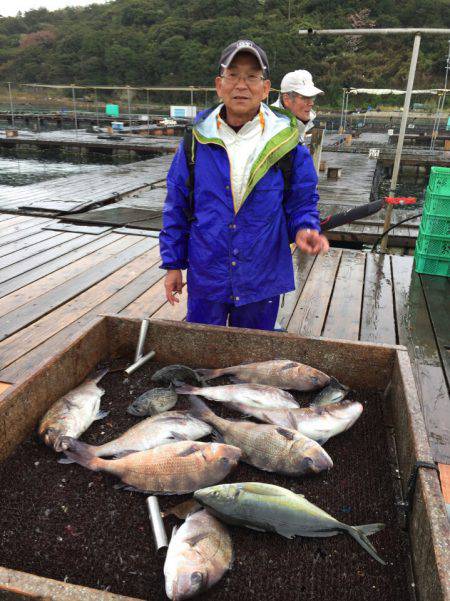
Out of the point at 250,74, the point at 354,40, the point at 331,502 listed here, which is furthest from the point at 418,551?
the point at 354,40

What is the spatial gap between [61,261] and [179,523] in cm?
450

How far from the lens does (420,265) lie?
5184 mm

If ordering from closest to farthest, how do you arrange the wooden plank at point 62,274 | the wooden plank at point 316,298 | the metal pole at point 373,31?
1. the wooden plank at point 316,298
2. the wooden plank at point 62,274
3. the metal pole at point 373,31

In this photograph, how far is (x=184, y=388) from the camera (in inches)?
77.4

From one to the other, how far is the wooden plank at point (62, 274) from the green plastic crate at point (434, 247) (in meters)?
3.60

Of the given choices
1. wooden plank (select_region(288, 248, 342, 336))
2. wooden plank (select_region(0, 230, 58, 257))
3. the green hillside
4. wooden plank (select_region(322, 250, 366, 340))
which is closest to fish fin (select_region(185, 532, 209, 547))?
wooden plank (select_region(288, 248, 342, 336))

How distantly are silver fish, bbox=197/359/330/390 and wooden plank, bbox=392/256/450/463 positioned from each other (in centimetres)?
96

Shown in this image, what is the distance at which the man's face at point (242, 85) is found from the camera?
7.07 feet

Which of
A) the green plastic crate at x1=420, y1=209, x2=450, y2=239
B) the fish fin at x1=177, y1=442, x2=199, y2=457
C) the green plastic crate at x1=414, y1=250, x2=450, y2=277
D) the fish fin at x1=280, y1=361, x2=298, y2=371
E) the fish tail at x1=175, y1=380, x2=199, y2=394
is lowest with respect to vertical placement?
the green plastic crate at x1=414, y1=250, x2=450, y2=277

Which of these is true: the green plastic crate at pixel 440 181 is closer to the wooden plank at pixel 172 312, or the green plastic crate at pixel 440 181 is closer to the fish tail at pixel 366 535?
the wooden plank at pixel 172 312

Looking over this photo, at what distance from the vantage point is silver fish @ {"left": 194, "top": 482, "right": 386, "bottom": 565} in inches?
52.3

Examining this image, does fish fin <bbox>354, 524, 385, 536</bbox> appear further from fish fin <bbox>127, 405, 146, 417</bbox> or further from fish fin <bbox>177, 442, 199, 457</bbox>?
fish fin <bbox>127, 405, 146, 417</bbox>

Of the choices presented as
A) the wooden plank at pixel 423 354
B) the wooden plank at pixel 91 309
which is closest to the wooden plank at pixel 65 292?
the wooden plank at pixel 91 309

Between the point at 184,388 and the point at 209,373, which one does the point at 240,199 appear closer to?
the point at 209,373
